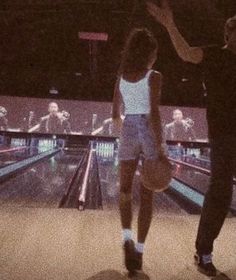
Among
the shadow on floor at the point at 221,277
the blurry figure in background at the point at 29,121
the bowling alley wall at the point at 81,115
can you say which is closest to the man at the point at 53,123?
the bowling alley wall at the point at 81,115

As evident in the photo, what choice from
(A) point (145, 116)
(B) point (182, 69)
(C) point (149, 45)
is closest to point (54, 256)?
(A) point (145, 116)

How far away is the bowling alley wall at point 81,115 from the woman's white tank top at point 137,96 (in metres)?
17.6

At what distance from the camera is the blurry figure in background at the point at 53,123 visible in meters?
20.3

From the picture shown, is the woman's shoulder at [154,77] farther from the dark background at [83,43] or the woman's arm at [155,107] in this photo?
the dark background at [83,43]

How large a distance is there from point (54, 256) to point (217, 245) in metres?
1.10

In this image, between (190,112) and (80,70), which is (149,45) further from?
(190,112)

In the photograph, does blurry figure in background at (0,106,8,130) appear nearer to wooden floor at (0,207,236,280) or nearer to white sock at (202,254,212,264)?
wooden floor at (0,207,236,280)

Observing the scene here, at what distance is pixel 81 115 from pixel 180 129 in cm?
451

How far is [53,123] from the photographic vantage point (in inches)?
854

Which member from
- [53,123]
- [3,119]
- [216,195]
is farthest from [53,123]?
[216,195]

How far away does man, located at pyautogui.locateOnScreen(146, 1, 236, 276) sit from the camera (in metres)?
2.48

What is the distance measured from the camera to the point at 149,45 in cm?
250

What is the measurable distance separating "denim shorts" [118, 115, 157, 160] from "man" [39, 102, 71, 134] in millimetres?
17988

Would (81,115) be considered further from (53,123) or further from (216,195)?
(216,195)
